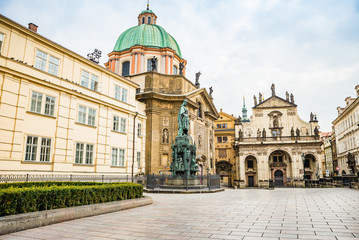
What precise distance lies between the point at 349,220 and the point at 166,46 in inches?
1387

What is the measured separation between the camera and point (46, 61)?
19.8 m

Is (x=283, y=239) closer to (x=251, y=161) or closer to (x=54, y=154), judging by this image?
(x=54, y=154)

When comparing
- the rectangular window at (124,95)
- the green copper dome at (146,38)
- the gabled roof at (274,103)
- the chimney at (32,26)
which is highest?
the green copper dome at (146,38)

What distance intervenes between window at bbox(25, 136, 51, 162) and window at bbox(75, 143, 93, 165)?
104 inches

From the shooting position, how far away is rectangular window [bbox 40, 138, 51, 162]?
18603 mm

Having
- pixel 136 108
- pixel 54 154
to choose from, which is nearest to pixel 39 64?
pixel 54 154

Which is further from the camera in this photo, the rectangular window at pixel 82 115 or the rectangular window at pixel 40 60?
the rectangular window at pixel 82 115

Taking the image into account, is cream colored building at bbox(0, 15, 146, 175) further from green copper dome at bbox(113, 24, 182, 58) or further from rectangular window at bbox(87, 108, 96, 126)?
green copper dome at bbox(113, 24, 182, 58)

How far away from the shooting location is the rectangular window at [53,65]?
20094mm

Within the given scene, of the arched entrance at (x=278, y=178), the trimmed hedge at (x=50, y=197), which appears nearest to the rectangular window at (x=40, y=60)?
the trimmed hedge at (x=50, y=197)

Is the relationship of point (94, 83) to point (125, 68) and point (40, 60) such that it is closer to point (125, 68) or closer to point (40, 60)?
point (40, 60)

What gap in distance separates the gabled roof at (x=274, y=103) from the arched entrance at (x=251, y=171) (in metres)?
11.6

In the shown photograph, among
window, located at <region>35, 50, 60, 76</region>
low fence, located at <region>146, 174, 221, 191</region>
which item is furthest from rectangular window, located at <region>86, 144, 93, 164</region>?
window, located at <region>35, 50, 60, 76</region>

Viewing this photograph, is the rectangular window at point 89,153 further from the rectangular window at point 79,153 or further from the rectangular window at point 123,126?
the rectangular window at point 123,126
